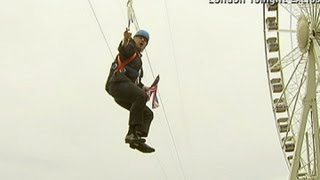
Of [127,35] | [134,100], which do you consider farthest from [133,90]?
[127,35]

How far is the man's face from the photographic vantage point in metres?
10.0

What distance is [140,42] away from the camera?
33.0 ft

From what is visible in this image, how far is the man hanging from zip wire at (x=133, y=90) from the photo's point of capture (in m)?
10.1

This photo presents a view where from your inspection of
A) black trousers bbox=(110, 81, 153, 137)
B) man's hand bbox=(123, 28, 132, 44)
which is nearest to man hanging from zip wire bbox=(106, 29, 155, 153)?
black trousers bbox=(110, 81, 153, 137)

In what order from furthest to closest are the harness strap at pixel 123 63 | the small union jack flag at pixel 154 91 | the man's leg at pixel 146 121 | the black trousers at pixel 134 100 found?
the small union jack flag at pixel 154 91 → the man's leg at pixel 146 121 → the black trousers at pixel 134 100 → the harness strap at pixel 123 63

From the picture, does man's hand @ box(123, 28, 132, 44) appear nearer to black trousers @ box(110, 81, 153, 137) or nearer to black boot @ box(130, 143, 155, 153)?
black trousers @ box(110, 81, 153, 137)

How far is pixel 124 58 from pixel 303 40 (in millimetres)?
10154

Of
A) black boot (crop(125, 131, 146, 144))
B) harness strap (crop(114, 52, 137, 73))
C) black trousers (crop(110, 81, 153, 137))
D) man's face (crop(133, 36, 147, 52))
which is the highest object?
man's face (crop(133, 36, 147, 52))

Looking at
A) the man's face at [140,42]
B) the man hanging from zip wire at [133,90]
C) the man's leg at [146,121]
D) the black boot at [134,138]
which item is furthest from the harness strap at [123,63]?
the black boot at [134,138]

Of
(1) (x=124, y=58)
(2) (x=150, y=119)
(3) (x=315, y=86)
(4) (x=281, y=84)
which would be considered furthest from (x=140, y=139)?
(4) (x=281, y=84)

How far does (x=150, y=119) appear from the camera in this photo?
1055 cm

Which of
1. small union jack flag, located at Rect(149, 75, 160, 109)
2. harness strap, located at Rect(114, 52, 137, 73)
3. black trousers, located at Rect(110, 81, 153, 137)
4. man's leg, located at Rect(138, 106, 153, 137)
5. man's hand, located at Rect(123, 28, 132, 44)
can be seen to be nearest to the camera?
man's hand, located at Rect(123, 28, 132, 44)

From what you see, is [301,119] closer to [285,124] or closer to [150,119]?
[285,124]

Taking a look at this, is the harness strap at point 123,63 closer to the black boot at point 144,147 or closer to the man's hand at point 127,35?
the man's hand at point 127,35
